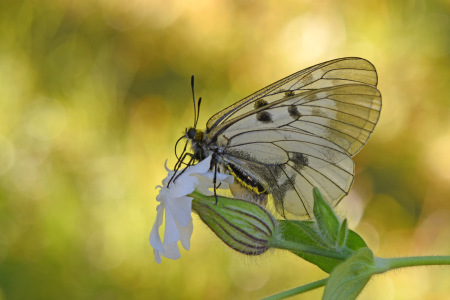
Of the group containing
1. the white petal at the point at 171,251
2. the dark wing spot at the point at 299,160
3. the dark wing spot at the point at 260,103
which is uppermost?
the dark wing spot at the point at 260,103

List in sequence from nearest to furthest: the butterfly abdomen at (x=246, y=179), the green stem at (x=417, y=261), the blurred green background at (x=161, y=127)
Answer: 1. the green stem at (x=417, y=261)
2. the butterfly abdomen at (x=246, y=179)
3. the blurred green background at (x=161, y=127)

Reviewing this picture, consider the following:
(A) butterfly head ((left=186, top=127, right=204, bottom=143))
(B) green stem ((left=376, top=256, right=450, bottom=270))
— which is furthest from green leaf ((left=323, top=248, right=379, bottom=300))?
(A) butterfly head ((left=186, top=127, right=204, bottom=143))

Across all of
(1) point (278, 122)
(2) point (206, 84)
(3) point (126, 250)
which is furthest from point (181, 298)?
(1) point (278, 122)

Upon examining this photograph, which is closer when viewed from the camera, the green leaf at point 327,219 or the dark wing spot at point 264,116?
the green leaf at point 327,219

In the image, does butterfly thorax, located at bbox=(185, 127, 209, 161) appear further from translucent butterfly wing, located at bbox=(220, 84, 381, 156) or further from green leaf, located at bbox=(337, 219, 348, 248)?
green leaf, located at bbox=(337, 219, 348, 248)

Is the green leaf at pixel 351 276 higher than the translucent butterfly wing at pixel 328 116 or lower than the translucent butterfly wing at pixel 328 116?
lower

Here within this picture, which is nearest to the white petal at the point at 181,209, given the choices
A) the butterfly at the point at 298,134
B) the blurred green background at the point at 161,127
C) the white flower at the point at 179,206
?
the white flower at the point at 179,206

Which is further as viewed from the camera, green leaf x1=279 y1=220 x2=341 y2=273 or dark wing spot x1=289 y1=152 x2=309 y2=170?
dark wing spot x1=289 y1=152 x2=309 y2=170

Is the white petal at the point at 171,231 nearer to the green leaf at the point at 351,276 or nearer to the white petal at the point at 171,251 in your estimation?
the white petal at the point at 171,251
